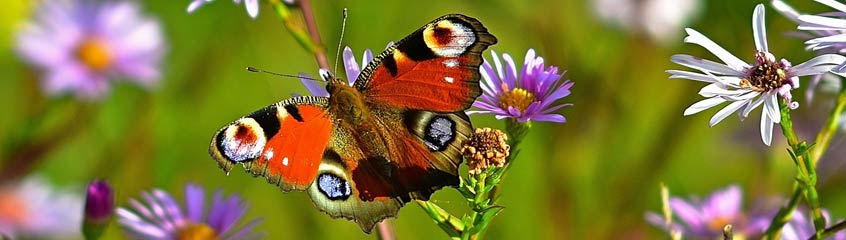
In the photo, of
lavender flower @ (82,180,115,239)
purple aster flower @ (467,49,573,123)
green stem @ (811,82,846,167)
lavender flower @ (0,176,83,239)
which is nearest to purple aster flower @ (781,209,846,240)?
green stem @ (811,82,846,167)

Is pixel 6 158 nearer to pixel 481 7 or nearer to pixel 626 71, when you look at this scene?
pixel 481 7

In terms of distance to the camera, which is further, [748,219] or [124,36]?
[124,36]

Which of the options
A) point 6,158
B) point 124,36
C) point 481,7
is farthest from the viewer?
point 124,36

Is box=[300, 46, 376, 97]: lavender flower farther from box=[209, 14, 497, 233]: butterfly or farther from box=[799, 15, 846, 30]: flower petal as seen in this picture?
box=[799, 15, 846, 30]: flower petal

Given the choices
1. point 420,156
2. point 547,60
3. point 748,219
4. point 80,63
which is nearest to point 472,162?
point 420,156

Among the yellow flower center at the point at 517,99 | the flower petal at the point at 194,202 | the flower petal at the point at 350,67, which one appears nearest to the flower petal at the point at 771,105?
the yellow flower center at the point at 517,99

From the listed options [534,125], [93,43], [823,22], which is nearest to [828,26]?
[823,22]

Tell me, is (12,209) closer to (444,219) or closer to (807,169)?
(444,219)
